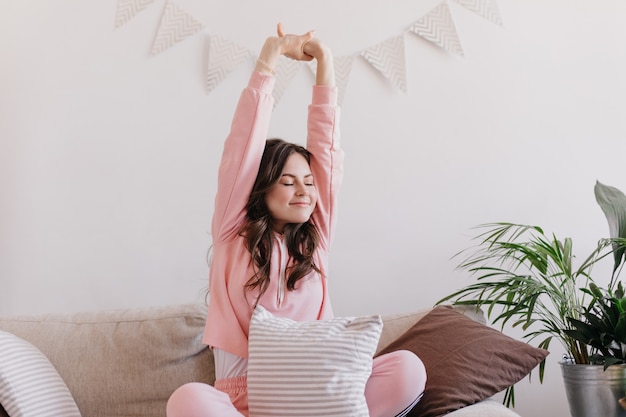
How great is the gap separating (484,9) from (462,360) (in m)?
1.31

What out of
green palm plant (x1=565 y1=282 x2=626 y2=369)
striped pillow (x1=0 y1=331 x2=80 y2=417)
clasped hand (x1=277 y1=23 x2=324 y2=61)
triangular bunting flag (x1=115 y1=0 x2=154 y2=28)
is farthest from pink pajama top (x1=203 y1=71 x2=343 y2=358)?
triangular bunting flag (x1=115 y1=0 x2=154 y2=28)

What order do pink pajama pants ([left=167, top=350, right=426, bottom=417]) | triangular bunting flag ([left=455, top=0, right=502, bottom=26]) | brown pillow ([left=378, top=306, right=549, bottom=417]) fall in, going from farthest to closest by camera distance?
triangular bunting flag ([left=455, top=0, right=502, bottom=26]) < brown pillow ([left=378, top=306, right=549, bottom=417]) < pink pajama pants ([left=167, top=350, right=426, bottom=417])

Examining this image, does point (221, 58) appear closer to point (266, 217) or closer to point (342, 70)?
point (342, 70)

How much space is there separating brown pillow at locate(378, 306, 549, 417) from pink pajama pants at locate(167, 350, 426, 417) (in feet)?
0.27

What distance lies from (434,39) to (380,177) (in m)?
0.50

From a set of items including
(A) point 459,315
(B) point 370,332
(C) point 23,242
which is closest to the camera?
(B) point 370,332

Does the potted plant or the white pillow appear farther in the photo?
the potted plant

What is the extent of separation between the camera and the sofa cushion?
75.1 inches

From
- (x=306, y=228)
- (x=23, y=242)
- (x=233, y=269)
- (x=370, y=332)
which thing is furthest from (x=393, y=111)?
(x=23, y=242)

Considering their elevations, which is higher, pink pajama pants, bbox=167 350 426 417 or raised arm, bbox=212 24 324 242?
raised arm, bbox=212 24 324 242

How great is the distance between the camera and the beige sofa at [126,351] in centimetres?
191

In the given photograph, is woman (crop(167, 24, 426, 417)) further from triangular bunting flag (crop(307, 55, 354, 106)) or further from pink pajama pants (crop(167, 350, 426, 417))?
triangular bunting flag (crop(307, 55, 354, 106))

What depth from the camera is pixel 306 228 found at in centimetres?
193

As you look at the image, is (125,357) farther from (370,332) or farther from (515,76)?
(515,76)
